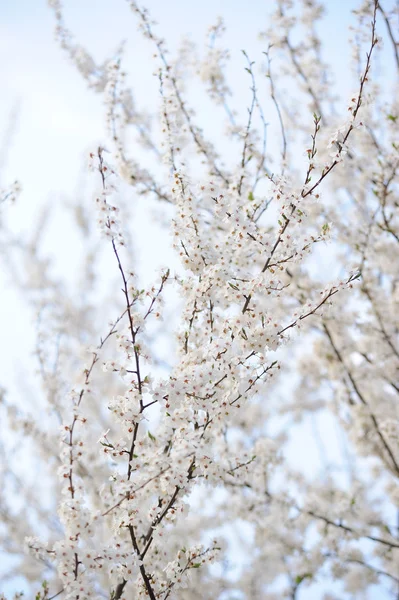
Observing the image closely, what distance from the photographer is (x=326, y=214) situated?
→ 14.3 ft

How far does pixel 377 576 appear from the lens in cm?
520

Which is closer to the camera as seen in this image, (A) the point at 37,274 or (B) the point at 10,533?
(B) the point at 10,533

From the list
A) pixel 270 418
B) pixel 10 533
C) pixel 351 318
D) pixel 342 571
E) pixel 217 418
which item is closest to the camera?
pixel 217 418

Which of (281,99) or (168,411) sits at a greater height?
(281,99)

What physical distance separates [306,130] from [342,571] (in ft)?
15.1

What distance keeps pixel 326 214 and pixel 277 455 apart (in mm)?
2194

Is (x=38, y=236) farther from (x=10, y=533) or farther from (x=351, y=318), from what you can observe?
(x=351, y=318)

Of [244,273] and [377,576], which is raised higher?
[244,273]

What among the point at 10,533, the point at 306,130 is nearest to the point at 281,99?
the point at 306,130

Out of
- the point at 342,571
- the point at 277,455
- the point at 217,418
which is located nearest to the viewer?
the point at 217,418

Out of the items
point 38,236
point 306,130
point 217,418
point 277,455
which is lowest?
point 217,418

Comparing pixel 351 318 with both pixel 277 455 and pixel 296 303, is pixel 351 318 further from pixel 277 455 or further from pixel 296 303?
pixel 277 455

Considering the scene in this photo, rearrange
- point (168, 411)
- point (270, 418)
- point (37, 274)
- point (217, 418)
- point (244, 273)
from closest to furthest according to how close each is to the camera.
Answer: point (168, 411), point (217, 418), point (244, 273), point (270, 418), point (37, 274)

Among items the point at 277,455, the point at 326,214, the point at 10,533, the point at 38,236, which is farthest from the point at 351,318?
the point at 38,236
